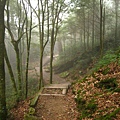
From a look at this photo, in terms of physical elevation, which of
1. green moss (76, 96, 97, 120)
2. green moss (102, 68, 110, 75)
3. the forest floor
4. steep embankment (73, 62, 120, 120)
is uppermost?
green moss (102, 68, 110, 75)

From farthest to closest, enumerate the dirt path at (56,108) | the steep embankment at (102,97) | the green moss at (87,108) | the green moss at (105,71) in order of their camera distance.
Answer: the green moss at (105,71) → the dirt path at (56,108) → the green moss at (87,108) → the steep embankment at (102,97)

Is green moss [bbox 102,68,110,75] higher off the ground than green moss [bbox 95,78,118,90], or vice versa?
green moss [bbox 102,68,110,75]

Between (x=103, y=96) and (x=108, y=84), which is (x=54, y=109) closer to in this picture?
(x=103, y=96)

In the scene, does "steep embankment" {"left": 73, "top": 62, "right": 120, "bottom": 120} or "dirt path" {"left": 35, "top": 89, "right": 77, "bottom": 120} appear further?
"dirt path" {"left": 35, "top": 89, "right": 77, "bottom": 120}

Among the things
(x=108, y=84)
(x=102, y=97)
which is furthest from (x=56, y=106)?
(x=108, y=84)

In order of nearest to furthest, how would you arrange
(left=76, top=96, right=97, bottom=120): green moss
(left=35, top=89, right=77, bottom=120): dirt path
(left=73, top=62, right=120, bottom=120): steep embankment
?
(left=73, top=62, right=120, bottom=120): steep embankment, (left=76, top=96, right=97, bottom=120): green moss, (left=35, top=89, right=77, bottom=120): dirt path

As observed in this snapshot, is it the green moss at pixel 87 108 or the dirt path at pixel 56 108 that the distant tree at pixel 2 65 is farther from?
the green moss at pixel 87 108

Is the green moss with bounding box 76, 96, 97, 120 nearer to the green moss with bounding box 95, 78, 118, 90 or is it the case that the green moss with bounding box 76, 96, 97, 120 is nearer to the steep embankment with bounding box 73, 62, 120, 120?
the steep embankment with bounding box 73, 62, 120, 120

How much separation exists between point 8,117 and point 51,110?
203 centimetres

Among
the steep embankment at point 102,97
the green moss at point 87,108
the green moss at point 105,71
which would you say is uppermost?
the green moss at point 105,71

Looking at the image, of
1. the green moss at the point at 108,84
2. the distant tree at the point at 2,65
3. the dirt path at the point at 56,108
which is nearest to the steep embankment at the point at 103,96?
the green moss at the point at 108,84

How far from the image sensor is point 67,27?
80.2 ft

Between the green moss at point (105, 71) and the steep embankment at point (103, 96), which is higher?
the green moss at point (105, 71)

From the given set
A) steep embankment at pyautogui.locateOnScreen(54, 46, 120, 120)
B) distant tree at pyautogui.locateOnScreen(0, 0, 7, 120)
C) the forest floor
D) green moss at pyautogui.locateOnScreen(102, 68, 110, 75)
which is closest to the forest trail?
the forest floor
